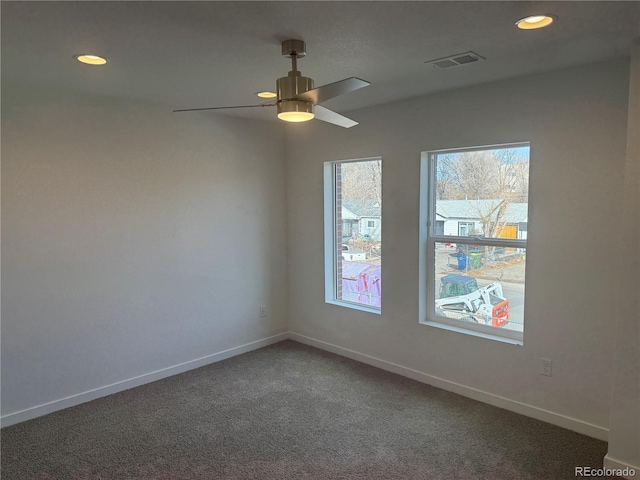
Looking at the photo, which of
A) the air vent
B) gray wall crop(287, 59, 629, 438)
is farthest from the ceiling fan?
gray wall crop(287, 59, 629, 438)

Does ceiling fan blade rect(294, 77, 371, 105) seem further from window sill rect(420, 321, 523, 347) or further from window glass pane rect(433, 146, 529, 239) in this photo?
window sill rect(420, 321, 523, 347)

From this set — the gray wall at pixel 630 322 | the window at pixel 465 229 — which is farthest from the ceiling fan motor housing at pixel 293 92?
the window at pixel 465 229

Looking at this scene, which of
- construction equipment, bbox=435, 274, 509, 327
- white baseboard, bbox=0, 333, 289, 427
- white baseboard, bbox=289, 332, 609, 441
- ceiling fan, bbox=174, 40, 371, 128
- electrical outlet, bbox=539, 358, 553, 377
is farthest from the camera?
construction equipment, bbox=435, 274, 509, 327

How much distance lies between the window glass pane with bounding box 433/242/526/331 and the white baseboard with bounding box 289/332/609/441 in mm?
534

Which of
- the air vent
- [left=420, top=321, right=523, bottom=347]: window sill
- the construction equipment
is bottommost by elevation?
[left=420, top=321, right=523, bottom=347]: window sill

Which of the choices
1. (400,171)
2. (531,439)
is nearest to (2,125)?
(400,171)

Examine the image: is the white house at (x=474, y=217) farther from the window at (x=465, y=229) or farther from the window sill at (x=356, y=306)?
the window sill at (x=356, y=306)

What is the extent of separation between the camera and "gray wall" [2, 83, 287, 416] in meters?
3.07

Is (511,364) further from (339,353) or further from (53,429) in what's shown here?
(53,429)

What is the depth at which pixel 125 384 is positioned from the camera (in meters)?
3.62

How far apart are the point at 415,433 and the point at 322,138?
2.76 meters

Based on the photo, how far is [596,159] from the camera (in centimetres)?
271

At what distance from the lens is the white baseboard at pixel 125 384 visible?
10.2 feet

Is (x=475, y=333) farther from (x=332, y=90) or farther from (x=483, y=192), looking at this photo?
(x=332, y=90)
